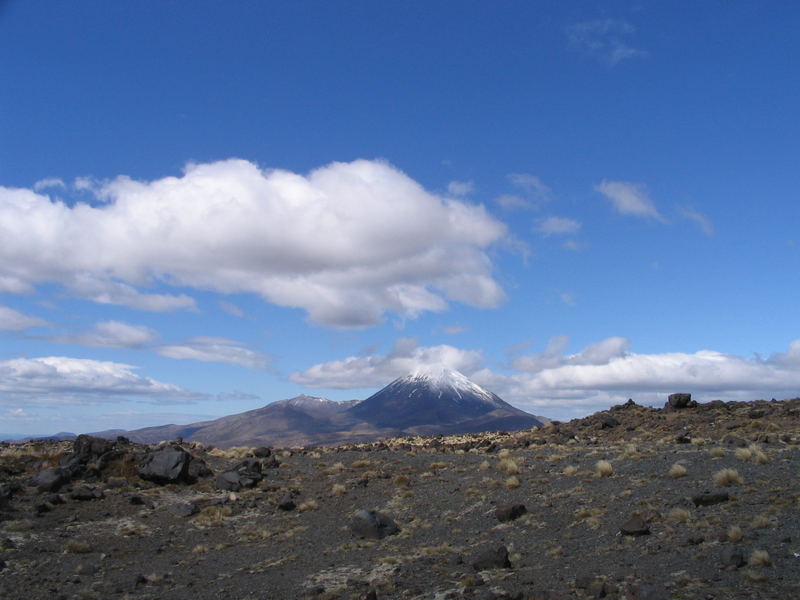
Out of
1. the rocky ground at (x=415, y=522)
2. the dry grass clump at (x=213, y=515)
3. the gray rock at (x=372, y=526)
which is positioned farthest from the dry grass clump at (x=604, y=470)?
the dry grass clump at (x=213, y=515)

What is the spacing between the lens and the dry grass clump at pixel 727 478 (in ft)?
64.6

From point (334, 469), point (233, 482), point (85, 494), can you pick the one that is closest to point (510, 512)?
point (334, 469)

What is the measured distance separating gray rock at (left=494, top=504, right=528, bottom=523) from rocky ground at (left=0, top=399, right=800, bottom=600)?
7 centimetres

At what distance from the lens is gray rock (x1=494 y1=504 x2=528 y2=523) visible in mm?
20328

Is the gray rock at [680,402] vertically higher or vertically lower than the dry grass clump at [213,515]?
higher

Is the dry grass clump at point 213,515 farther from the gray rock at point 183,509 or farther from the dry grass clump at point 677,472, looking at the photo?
the dry grass clump at point 677,472

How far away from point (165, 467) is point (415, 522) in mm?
14096

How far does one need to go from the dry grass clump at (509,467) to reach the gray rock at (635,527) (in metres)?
10.4

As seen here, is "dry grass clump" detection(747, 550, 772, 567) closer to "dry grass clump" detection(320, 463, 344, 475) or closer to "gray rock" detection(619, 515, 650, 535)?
"gray rock" detection(619, 515, 650, 535)

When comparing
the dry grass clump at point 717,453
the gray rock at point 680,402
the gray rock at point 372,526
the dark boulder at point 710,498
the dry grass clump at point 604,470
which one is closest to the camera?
the dark boulder at point 710,498

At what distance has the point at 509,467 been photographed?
27828 millimetres

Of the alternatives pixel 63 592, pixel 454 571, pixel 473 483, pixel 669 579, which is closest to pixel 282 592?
pixel 454 571

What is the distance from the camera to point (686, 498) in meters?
18.8

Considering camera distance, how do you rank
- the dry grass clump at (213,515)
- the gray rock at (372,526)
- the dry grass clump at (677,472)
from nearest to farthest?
the gray rock at (372,526), the dry grass clump at (677,472), the dry grass clump at (213,515)
